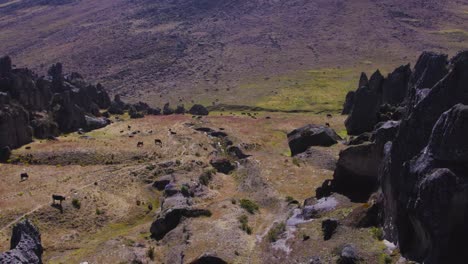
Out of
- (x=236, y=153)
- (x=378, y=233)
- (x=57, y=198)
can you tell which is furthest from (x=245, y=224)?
(x=236, y=153)

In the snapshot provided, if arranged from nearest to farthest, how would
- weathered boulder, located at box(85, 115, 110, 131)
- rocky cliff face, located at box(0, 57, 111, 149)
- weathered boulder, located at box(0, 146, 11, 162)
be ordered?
weathered boulder, located at box(0, 146, 11, 162)
rocky cliff face, located at box(0, 57, 111, 149)
weathered boulder, located at box(85, 115, 110, 131)

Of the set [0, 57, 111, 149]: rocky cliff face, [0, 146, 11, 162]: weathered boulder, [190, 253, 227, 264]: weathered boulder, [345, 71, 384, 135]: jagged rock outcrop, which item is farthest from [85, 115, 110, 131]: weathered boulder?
[190, 253, 227, 264]: weathered boulder

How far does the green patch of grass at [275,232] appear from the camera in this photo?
4105cm

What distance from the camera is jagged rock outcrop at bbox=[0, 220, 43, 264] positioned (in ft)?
125

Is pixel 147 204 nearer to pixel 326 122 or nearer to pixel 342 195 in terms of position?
pixel 342 195

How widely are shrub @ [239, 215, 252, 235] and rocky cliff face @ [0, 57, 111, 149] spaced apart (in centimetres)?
4109

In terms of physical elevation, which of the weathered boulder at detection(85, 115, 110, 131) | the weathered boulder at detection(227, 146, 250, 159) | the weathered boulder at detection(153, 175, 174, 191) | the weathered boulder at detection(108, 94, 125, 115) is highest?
the weathered boulder at detection(153, 175, 174, 191)

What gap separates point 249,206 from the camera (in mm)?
50062

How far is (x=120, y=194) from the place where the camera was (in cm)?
6031

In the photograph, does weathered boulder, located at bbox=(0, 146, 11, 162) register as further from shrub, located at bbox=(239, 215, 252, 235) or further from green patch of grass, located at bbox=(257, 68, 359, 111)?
green patch of grass, located at bbox=(257, 68, 359, 111)

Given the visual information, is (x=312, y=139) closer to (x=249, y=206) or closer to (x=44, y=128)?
(x=249, y=206)

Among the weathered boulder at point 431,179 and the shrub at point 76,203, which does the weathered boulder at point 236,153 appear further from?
the weathered boulder at point 431,179

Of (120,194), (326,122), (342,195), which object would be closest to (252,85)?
(326,122)

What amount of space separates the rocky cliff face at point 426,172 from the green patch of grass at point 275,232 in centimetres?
689
